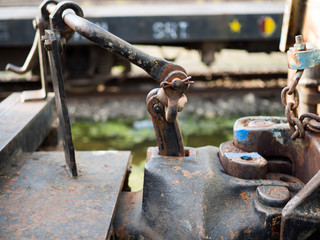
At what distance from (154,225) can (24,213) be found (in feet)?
1.63

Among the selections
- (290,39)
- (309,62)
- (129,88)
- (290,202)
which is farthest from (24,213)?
(129,88)

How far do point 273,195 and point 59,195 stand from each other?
858mm

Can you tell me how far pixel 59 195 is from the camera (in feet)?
5.52

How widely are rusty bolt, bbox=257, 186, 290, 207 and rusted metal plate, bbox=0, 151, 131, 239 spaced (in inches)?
22.3

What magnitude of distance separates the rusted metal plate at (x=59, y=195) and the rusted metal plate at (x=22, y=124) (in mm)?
82

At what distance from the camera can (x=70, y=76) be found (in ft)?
17.6

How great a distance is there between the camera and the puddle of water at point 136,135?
4438 millimetres

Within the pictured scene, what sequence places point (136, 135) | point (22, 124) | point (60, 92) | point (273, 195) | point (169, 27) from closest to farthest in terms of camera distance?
point (273, 195)
point (60, 92)
point (22, 124)
point (169, 27)
point (136, 135)

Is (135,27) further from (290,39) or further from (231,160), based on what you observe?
(231,160)

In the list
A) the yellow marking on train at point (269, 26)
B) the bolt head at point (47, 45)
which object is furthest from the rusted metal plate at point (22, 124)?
the yellow marking on train at point (269, 26)

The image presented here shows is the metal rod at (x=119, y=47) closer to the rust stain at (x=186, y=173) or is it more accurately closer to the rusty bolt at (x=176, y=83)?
the rusty bolt at (x=176, y=83)

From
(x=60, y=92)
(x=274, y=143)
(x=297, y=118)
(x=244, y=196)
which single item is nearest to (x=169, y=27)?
(x=60, y=92)

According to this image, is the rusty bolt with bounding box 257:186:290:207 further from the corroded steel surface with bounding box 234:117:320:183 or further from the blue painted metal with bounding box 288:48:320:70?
the blue painted metal with bounding box 288:48:320:70

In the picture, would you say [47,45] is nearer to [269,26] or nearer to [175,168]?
[175,168]
